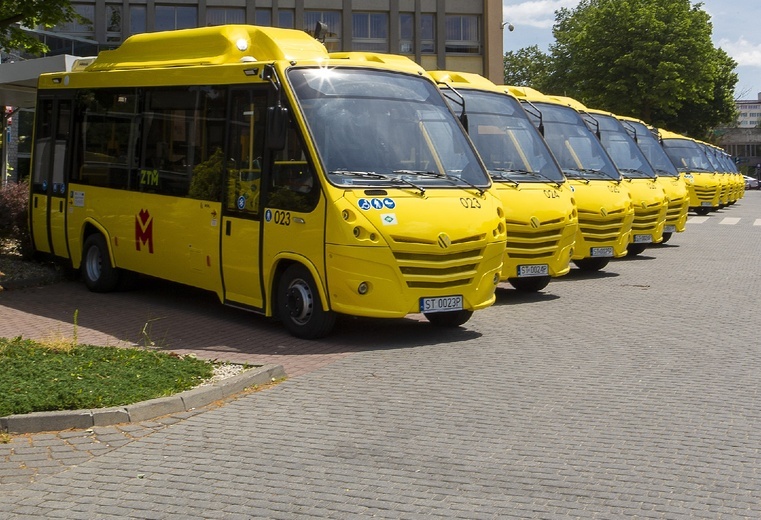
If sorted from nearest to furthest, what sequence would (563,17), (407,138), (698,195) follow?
(407,138)
(698,195)
(563,17)

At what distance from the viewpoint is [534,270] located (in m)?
14.4

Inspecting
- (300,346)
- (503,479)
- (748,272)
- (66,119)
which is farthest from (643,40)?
(503,479)

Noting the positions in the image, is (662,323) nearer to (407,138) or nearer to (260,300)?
(407,138)

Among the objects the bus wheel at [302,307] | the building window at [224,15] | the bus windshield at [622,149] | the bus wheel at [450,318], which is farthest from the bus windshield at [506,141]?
the building window at [224,15]

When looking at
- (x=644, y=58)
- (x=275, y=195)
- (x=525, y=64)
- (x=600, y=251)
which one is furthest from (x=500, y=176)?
(x=525, y=64)

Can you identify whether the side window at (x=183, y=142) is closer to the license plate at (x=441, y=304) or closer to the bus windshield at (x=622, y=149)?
the license plate at (x=441, y=304)

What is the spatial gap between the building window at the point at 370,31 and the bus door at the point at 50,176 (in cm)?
4368

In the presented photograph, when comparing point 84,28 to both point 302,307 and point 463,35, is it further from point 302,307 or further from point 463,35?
point 302,307

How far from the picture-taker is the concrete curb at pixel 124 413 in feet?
24.5

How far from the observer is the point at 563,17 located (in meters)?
93.4

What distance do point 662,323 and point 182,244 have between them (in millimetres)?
5448

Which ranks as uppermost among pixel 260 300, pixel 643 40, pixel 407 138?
pixel 643 40

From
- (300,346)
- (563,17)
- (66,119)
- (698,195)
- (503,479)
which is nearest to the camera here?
(503,479)

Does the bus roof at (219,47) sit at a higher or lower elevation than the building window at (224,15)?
lower
